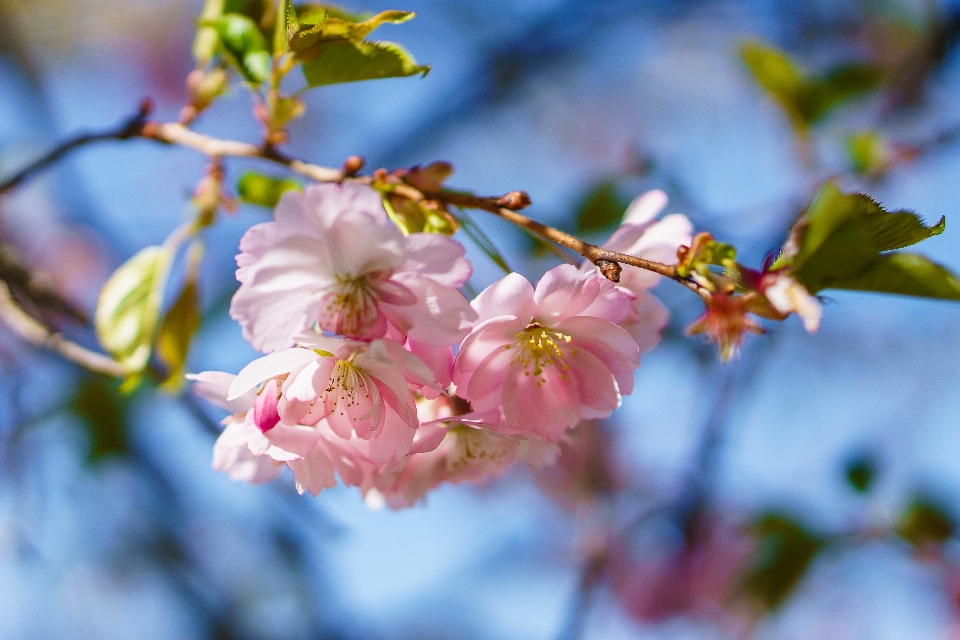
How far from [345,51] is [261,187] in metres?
0.28

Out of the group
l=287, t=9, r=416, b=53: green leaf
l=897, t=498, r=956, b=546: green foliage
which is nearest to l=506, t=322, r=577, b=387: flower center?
l=287, t=9, r=416, b=53: green leaf

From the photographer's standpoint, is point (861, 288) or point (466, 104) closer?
point (861, 288)

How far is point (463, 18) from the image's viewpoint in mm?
4059

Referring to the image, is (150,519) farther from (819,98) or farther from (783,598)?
(819,98)

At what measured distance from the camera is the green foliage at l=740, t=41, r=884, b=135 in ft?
5.43

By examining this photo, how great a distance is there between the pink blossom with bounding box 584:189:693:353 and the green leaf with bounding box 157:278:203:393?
0.71 meters

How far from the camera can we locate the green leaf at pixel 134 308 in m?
1.07

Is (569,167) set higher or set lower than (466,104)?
lower

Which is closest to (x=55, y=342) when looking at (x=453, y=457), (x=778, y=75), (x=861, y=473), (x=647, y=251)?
(x=453, y=457)

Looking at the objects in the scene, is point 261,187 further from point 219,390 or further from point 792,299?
point 792,299

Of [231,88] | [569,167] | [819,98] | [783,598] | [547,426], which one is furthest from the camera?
[569,167]

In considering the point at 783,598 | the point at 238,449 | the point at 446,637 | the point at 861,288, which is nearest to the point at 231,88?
the point at 238,449

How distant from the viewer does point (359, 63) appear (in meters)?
0.78

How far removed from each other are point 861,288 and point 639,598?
3663 millimetres
